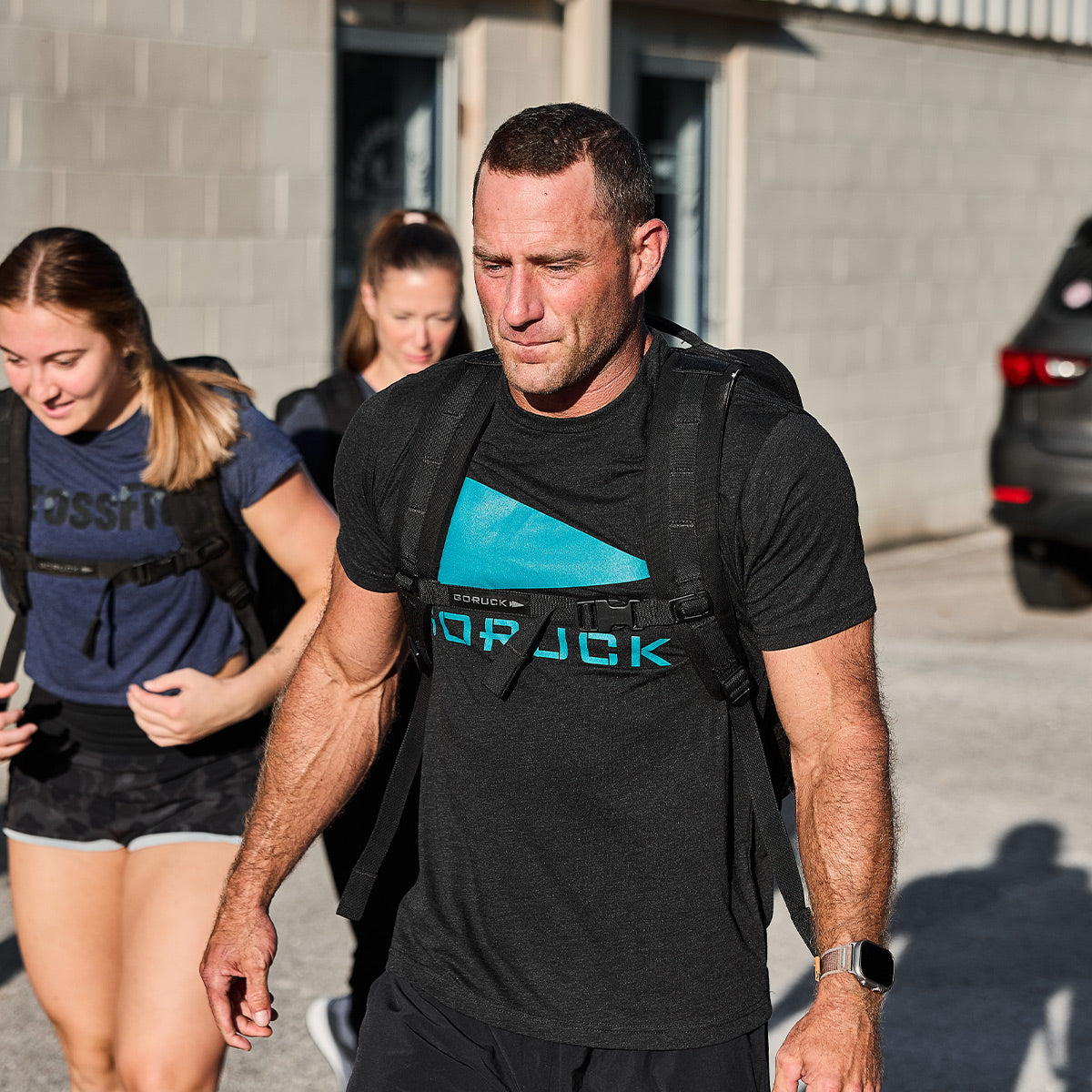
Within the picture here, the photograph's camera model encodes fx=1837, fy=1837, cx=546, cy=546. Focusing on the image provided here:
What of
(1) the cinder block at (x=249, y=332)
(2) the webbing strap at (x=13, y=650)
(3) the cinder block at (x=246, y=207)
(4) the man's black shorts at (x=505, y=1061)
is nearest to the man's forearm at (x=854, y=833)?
(4) the man's black shorts at (x=505, y=1061)

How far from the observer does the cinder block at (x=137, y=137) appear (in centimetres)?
730

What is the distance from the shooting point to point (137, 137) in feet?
24.2

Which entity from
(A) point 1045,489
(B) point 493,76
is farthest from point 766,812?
(B) point 493,76

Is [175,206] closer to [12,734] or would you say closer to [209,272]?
[209,272]

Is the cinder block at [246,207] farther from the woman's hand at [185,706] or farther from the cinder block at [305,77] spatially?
the woman's hand at [185,706]

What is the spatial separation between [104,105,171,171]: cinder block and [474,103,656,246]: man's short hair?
5.15m

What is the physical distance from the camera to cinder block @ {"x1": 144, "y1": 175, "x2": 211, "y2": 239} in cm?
747

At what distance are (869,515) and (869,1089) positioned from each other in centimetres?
943

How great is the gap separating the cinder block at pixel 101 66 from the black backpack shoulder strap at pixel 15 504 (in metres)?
3.97

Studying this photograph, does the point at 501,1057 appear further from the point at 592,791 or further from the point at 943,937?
the point at 943,937

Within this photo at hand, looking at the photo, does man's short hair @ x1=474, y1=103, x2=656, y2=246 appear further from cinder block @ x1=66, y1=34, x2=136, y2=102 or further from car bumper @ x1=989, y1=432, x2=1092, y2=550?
car bumper @ x1=989, y1=432, x2=1092, y2=550

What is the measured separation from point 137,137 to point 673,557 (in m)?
5.53

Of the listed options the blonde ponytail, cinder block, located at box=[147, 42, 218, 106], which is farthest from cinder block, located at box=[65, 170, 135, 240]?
the blonde ponytail

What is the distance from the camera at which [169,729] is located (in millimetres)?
3297
